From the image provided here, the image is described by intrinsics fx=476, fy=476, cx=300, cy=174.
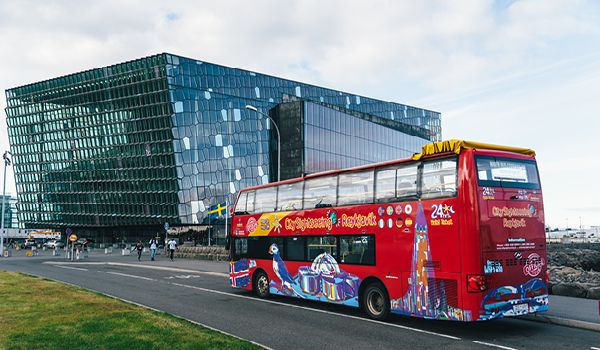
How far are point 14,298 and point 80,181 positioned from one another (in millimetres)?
75357

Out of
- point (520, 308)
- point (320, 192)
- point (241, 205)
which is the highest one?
point (320, 192)

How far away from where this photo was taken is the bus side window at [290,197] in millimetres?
14641

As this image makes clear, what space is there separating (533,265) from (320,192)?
5.88 m

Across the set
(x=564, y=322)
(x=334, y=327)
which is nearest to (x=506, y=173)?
(x=564, y=322)

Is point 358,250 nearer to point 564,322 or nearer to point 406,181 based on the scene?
point 406,181

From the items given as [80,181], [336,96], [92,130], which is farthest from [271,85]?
[80,181]

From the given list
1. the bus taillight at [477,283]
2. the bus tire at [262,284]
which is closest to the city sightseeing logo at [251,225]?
the bus tire at [262,284]

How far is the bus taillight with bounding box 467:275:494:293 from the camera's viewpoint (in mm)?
9539

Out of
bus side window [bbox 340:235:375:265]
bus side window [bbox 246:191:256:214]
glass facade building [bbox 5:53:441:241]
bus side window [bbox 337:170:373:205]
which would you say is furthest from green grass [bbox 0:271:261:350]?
glass facade building [bbox 5:53:441:241]

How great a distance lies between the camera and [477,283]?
9531mm

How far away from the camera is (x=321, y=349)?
895 cm

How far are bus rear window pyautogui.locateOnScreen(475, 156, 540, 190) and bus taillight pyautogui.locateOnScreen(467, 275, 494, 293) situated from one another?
1.89 metres

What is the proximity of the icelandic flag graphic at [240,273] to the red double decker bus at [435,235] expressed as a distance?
12.1ft

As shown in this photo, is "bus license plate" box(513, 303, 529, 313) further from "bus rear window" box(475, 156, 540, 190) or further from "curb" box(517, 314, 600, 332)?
"bus rear window" box(475, 156, 540, 190)
